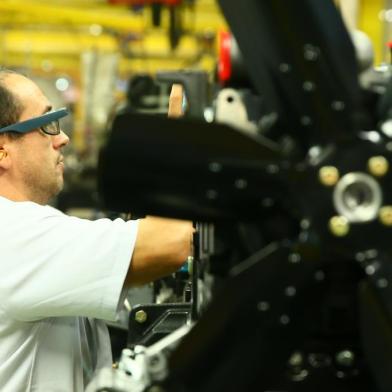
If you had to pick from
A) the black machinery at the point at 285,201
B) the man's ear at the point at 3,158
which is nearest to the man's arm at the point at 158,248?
the black machinery at the point at 285,201

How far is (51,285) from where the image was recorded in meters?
2.05

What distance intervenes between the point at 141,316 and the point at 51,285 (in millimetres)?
651

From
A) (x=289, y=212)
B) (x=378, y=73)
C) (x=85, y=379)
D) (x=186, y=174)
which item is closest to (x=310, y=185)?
(x=289, y=212)

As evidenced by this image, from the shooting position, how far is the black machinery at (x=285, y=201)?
1.41 m

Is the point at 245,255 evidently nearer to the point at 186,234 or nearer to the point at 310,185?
the point at 310,185

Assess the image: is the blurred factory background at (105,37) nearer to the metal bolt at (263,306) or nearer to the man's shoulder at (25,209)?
the man's shoulder at (25,209)

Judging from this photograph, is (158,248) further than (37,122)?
No

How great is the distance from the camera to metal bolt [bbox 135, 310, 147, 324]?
2662 mm

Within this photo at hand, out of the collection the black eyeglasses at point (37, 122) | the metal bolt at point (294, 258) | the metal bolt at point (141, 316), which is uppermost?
the metal bolt at point (294, 258)

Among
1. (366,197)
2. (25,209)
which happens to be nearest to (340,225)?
(366,197)

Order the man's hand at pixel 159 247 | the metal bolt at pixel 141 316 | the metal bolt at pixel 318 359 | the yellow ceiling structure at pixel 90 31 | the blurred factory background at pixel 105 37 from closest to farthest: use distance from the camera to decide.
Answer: the metal bolt at pixel 318 359 < the man's hand at pixel 159 247 < the metal bolt at pixel 141 316 < the blurred factory background at pixel 105 37 < the yellow ceiling structure at pixel 90 31

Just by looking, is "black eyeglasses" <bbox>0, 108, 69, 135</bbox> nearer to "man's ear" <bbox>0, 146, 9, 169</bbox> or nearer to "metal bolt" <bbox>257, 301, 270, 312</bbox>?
"man's ear" <bbox>0, 146, 9, 169</bbox>

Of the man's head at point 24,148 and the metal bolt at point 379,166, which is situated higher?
the metal bolt at point 379,166

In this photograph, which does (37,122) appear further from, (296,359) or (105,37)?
(105,37)
